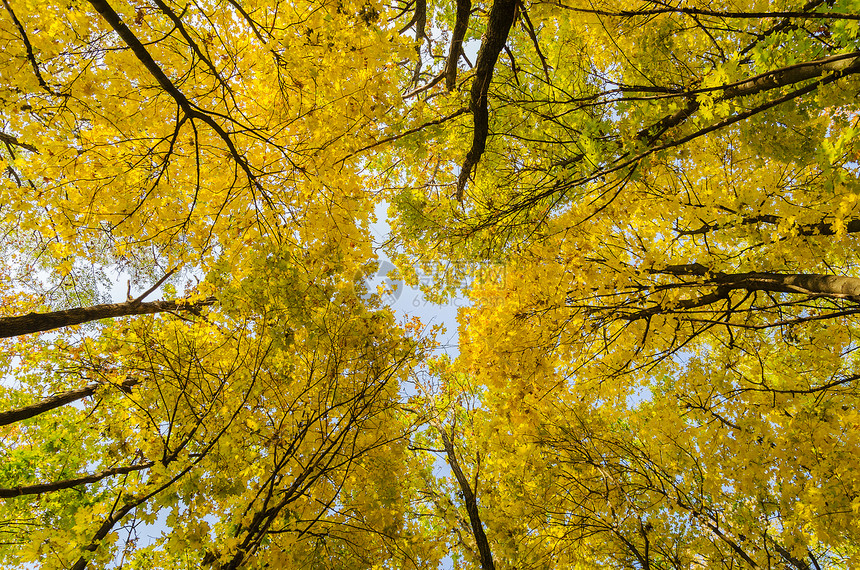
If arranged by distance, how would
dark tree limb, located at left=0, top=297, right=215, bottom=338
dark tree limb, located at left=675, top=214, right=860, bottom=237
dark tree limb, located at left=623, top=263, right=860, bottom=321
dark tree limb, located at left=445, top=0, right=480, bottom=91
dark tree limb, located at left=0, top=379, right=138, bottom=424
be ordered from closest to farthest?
dark tree limb, located at left=623, top=263, right=860, bottom=321 < dark tree limb, located at left=445, top=0, right=480, bottom=91 < dark tree limb, located at left=675, top=214, right=860, bottom=237 < dark tree limb, located at left=0, top=297, right=215, bottom=338 < dark tree limb, located at left=0, top=379, right=138, bottom=424

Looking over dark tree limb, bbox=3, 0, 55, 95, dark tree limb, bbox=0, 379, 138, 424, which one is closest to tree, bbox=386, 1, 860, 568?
dark tree limb, bbox=3, 0, 55, 95

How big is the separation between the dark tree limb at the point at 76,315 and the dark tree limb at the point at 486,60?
14.8ft

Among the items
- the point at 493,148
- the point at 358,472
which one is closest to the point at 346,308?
the point at 358,472

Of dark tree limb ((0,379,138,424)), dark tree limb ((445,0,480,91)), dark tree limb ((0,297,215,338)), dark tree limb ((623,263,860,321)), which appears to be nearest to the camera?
dark tree limb ((623,263,860,321))

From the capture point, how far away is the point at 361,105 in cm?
404

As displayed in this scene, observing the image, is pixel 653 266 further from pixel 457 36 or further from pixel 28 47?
pixel 28 47

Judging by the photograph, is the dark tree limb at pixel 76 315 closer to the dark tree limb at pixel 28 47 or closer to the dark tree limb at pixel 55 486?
the dark tree limb at pixel 55 486

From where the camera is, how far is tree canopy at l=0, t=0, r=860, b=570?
3158 mm

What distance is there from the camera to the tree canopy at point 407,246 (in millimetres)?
3158

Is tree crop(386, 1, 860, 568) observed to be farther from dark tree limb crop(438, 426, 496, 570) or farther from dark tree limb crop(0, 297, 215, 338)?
dark tree limb crop(0, 297, 215, 338)

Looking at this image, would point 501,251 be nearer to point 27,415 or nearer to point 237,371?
point 237,371

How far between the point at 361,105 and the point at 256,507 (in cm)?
424

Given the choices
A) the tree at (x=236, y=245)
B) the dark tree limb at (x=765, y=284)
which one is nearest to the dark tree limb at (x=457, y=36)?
the tree at (x=236, y=245)

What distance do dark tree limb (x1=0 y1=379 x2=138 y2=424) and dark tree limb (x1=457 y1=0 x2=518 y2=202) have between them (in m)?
5.52
